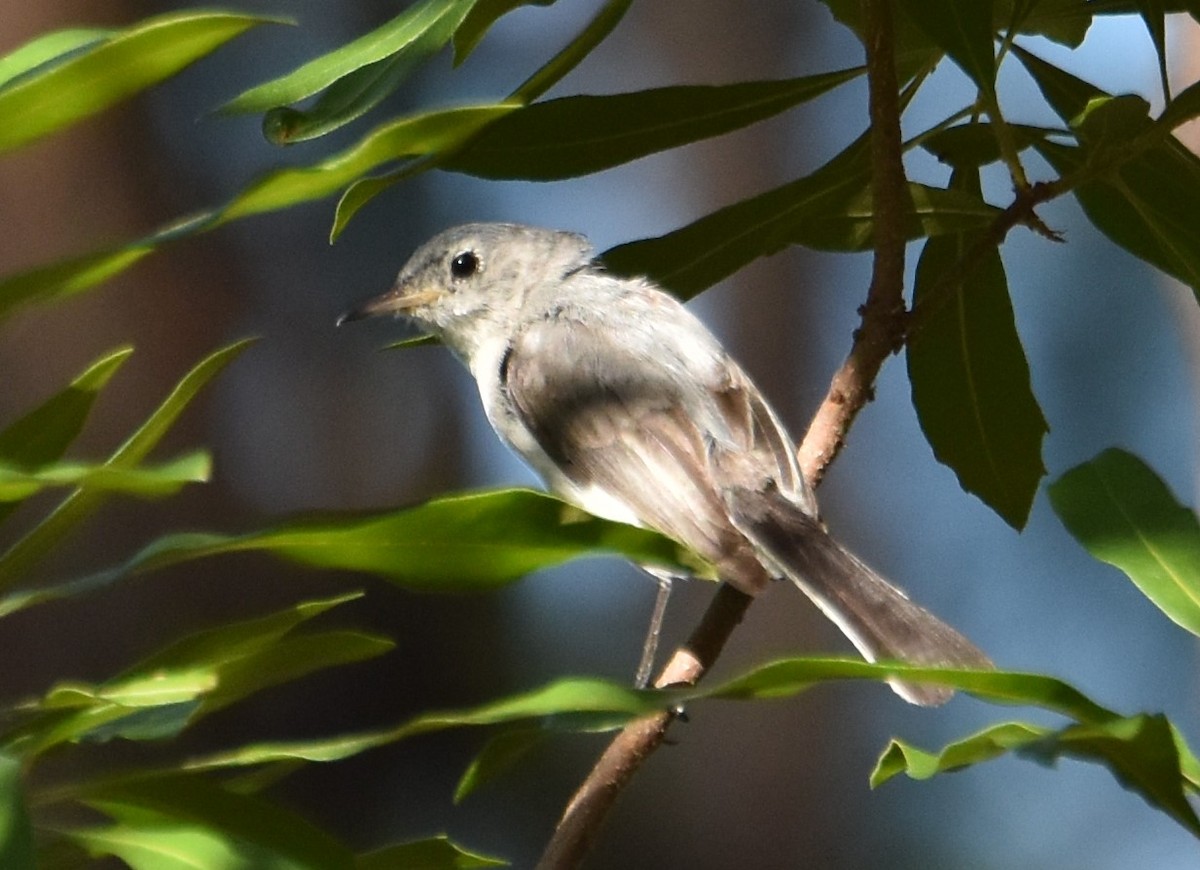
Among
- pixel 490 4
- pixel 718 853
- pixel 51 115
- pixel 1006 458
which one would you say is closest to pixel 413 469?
pixel 718 853

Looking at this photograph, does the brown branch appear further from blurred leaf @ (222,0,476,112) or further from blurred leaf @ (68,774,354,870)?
blurred leaf @ (222,0,476,112)

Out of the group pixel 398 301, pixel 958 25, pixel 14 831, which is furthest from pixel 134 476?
pixel 398 301

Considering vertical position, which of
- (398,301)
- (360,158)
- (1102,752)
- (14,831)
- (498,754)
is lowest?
(1102,752)

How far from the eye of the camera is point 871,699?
180 inches

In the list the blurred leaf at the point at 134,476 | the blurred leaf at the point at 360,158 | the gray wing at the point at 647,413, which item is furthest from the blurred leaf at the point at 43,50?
the gray wing at the point at 647,413

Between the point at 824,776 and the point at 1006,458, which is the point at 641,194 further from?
the point at 1006,458

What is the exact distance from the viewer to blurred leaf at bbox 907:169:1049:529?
187 cm

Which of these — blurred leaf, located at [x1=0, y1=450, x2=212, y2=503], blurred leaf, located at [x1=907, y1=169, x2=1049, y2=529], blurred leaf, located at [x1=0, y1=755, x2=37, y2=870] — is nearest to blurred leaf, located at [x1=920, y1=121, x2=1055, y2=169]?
blurred leaf, located at [x1=907, y1=169, x2=1049, y2=529]

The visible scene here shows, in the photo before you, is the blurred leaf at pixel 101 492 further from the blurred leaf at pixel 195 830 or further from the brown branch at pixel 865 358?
the brown branch at pixel 865 358

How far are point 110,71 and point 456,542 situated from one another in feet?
1.36

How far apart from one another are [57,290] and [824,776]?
3510mm

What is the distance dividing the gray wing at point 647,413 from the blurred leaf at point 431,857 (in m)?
0.72

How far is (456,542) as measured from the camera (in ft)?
3.60

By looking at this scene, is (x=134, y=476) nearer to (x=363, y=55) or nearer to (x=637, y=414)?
(x=363, y=55)
